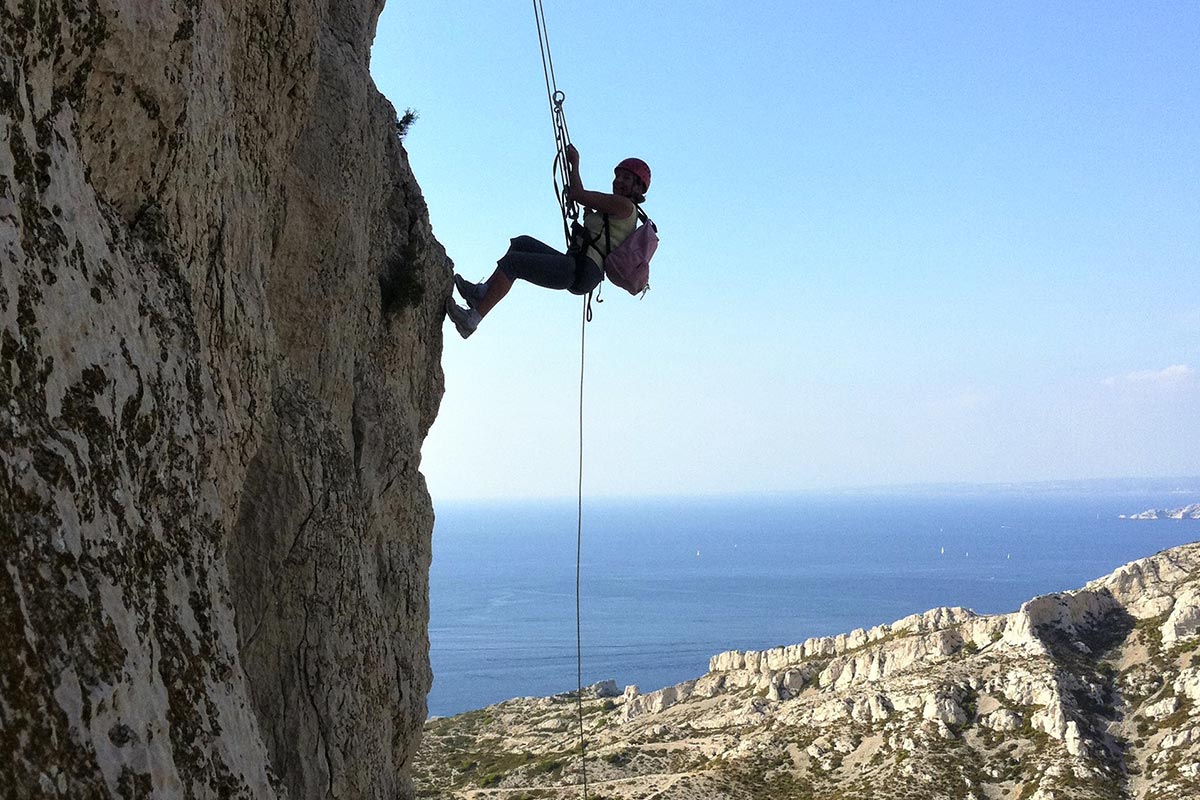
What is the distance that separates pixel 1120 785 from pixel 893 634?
77.1 feet

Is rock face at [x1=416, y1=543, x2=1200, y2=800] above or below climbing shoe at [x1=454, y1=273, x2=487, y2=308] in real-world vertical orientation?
below

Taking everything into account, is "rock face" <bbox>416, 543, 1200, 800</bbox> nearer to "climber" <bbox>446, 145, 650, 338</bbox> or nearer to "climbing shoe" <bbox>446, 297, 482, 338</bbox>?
"climbing shoe" <bbox>446, 297, 482, 338</bbox>

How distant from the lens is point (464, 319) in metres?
11.3

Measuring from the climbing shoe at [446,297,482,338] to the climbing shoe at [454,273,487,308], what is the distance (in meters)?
0.12

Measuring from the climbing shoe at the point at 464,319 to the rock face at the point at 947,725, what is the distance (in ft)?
88.6

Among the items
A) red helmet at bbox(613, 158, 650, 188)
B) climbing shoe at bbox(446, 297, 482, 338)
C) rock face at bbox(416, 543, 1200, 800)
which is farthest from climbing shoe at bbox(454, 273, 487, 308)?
rock face at bbox(416, 543, 1200, 800)

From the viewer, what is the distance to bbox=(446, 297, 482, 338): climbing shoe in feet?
36.8

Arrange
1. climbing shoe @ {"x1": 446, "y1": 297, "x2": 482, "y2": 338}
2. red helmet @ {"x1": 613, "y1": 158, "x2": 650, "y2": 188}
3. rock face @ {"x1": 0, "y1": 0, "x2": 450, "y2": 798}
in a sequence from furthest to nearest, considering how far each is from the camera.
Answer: climbing shoe @ {"x1": 446, "y1": 297, "x2": 482, "y2": 338} < red helmet @ {"x1": 613, "y1": 158, "x2": 650, "y2": 188} < rock face @ {"x1": 0, "y1": 0, "x2": 450, "y2": 798}

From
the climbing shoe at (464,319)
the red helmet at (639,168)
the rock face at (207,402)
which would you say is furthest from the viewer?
the climbing shoe at (464,319)

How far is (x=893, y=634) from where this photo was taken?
55.7 metres

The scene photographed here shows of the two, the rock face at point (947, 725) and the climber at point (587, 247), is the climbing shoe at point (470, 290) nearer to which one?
the climber at point (587, 247)

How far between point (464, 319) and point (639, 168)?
2.86m

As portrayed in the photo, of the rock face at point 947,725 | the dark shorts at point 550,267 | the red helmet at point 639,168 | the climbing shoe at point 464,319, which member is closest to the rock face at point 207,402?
the climbing shoe at point 464,319

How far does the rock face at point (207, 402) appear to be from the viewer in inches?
119
